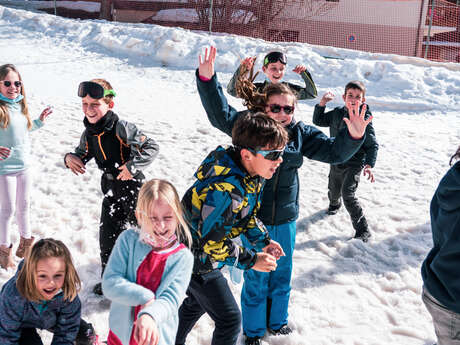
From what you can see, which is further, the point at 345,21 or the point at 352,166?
the point at 345,21

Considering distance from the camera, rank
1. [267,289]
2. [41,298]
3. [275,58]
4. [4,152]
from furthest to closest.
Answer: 1. [275,58]
2. [4,152]
3. [267,289]
4. [41,298]

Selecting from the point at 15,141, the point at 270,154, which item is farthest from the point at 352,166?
the point at 15,141

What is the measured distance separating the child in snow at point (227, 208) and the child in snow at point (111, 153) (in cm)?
103

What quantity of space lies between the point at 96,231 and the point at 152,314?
119 inches

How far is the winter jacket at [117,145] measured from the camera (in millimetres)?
3389

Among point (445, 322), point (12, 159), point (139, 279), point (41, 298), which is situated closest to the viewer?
point (445, 322)

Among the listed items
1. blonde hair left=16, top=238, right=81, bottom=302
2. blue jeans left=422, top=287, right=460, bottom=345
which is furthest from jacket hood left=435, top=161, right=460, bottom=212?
blonde hair left=16, top=238, right=81, bottom=302

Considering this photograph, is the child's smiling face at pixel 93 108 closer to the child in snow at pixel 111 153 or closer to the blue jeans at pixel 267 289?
the child in snow at pixel 111 153

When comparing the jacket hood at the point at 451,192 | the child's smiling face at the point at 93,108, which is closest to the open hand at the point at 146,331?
the jacket hood at the point at 451,192

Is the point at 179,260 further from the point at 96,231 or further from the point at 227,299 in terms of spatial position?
the point at 96,231

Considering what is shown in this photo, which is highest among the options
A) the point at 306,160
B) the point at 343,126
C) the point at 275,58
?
the point at 275,58

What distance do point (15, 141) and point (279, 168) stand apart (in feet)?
8.08

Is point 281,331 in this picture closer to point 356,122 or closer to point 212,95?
point 356,122

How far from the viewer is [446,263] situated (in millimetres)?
1924
